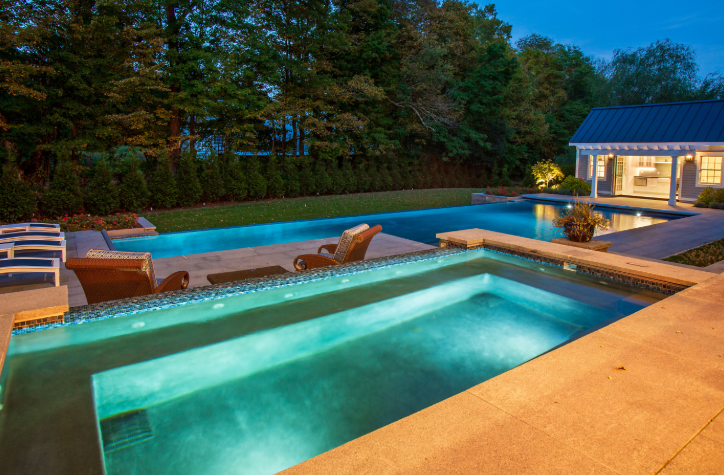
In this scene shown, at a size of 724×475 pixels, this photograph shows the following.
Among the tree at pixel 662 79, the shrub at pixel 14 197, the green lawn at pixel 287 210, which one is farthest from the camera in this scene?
the tree at pixel 662 79

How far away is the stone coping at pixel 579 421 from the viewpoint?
5.73ft

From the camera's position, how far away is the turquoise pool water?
8.81 meters

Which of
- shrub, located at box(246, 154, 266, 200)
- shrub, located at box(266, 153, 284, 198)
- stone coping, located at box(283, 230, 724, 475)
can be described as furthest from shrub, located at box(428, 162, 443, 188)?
Answer: stone coping, located at box(283, 230, 724, 475)

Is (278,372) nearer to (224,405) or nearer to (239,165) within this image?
(224,405)

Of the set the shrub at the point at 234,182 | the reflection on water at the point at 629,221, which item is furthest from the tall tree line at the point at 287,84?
the reflection on water at the point at 629,221

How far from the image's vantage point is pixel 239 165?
16688mm

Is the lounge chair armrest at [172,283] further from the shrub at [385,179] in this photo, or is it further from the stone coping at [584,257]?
the shrub at [385,179]

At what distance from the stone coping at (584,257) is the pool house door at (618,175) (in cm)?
1313

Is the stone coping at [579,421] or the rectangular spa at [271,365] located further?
the rectangular spa at [271,365]

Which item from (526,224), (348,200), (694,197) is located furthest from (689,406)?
(694,197)

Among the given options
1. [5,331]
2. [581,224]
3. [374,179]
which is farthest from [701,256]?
[374,179]

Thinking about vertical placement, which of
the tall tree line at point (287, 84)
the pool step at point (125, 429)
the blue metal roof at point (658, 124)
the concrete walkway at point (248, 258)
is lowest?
the pool step at point (125, 429)

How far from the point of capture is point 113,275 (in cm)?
386

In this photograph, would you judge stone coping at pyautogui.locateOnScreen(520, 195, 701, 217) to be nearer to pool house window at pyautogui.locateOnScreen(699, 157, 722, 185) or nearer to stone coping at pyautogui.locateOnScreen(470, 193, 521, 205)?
stone coping at pyautogui.locateOnScreen(470, 193, 521, 205)
